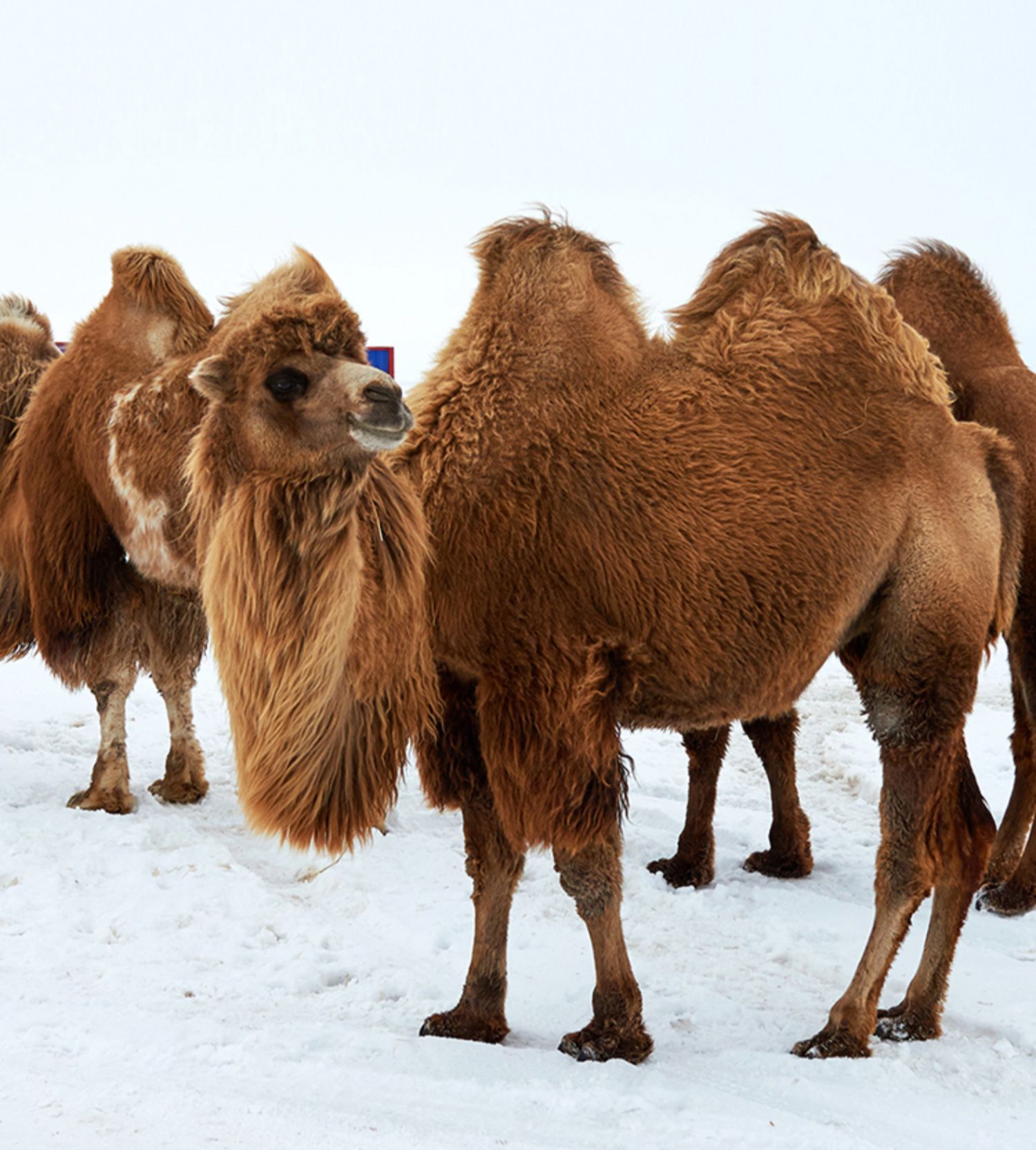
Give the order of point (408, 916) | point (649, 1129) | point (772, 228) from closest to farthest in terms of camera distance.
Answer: point (649, 1129), point (772, 228), point (408, 916)

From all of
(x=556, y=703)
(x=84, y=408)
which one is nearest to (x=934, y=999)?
(x=556, y=703)

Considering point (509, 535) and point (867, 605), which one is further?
point (867, 605)

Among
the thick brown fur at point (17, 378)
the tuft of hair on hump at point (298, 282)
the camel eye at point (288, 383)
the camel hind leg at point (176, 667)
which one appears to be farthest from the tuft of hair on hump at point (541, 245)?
the thick brown fur at point (17, 378)

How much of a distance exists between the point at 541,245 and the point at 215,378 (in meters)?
1.23

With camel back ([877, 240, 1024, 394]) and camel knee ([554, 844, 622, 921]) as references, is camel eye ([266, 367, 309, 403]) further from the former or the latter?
camel back ([877, 240, 1024, 394])

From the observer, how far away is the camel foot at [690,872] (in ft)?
19.3

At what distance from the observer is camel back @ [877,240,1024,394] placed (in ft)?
19.2

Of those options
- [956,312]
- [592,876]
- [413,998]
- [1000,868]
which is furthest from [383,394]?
[1000,868]

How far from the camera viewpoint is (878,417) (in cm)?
426

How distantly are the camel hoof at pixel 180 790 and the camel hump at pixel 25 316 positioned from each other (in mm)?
2926

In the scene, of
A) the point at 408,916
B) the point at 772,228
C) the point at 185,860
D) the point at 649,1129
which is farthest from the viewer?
the point at 185,860

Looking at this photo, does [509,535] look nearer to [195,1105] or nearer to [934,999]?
[195,1105]

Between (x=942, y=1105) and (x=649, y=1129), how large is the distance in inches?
37.1

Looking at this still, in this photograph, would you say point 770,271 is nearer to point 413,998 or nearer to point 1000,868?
point 413,998
